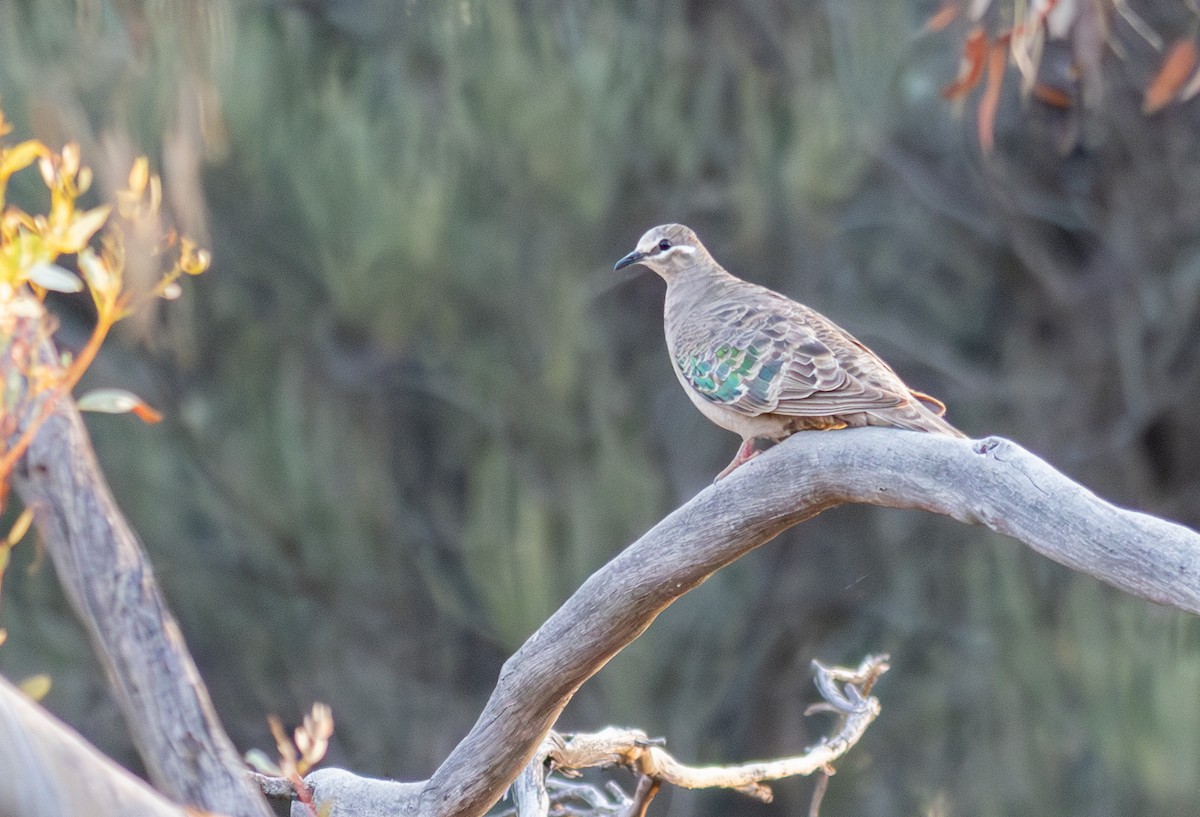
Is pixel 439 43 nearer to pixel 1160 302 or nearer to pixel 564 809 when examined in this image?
pixel 1160 302

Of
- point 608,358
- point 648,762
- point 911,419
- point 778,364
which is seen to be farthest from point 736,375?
point 608,358

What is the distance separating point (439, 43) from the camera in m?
4.69

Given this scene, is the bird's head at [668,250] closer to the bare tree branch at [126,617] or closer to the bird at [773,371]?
the bird at [773,371]

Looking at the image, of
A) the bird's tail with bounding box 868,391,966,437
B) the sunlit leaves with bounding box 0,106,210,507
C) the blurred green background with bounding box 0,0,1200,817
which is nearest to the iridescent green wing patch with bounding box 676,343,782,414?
the bird's tail with bounding box 868,391,966,437

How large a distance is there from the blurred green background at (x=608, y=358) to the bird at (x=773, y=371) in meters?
1.94

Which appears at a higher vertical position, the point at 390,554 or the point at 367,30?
the point at 367,30

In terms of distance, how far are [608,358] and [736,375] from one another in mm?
2533

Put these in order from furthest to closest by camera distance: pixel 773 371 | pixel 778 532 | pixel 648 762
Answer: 1. pixel 648 762
2. pixel 773 371
3. pixel 778 532

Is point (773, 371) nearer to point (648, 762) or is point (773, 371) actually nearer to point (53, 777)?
point (648, 762)

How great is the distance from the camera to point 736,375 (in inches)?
93.2

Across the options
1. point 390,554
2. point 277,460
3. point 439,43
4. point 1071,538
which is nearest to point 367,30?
point 439,43

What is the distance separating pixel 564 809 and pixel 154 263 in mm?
1816

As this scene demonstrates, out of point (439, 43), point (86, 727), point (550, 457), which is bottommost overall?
point (86, 727)

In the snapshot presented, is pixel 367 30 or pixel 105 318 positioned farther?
pixel 367 30
